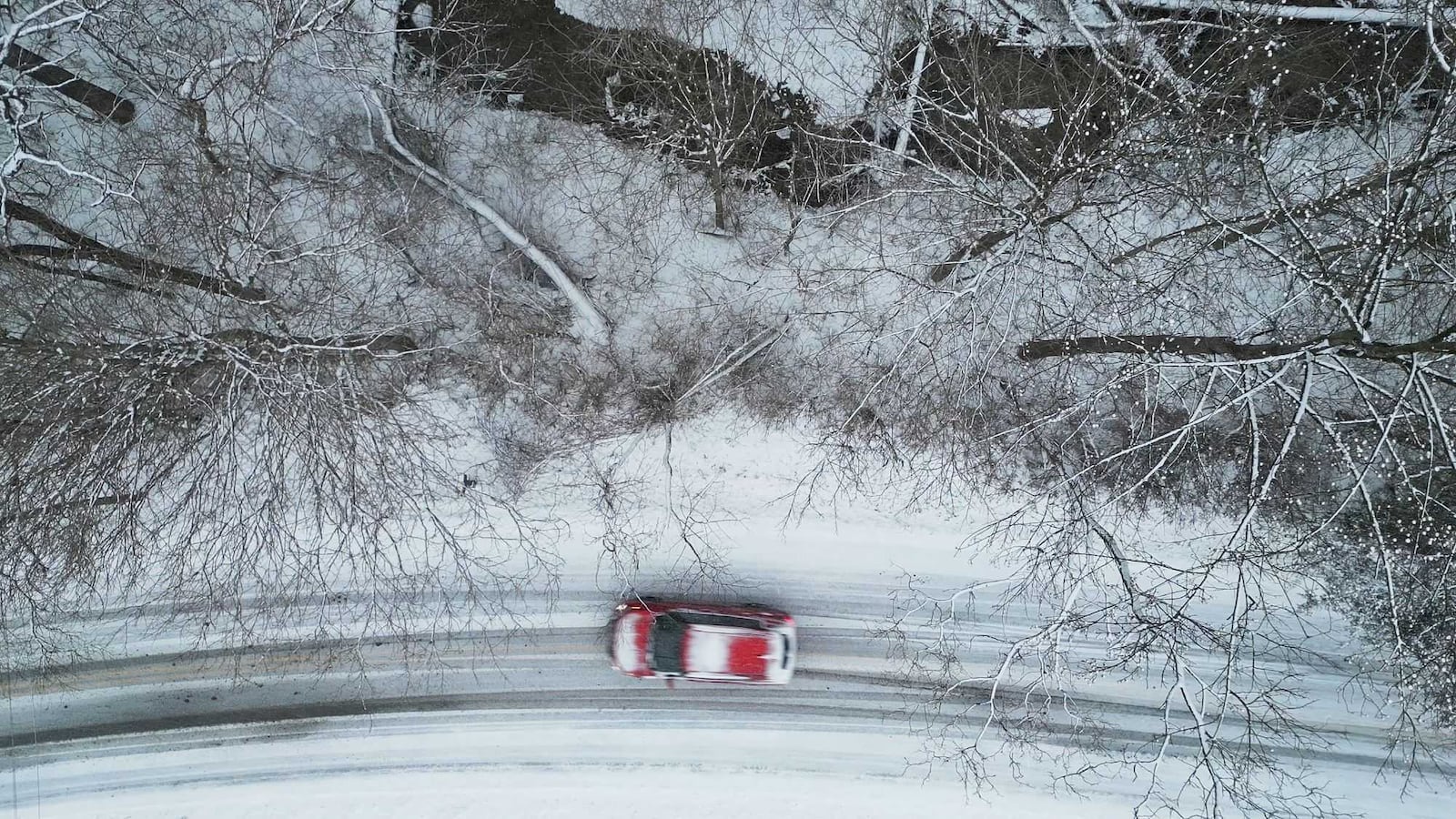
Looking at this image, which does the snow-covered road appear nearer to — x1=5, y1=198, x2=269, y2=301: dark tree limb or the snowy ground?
the snowy ground

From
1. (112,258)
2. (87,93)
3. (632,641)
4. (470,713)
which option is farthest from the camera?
(470,713)

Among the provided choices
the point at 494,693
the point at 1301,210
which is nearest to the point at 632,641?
the point at 494,693

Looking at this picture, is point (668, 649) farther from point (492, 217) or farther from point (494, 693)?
point (492, 217)

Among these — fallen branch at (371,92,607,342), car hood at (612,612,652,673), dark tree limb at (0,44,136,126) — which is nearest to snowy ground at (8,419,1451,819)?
car hood at (612,612,652,673)

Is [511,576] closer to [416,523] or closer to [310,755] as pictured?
[416,523]

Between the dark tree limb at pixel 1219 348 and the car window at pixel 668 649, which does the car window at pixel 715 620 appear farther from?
the dark tree limb at pixel 1219 348

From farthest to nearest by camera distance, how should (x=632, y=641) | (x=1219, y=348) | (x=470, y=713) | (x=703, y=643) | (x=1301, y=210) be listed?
(x=470, y=713) < (x=632, y=641) < (x=703, y=643) < (x=1219, y=348) < (x=1301, y=210)

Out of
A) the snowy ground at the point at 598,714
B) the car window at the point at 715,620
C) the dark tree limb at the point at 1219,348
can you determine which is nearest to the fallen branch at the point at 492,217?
the snowy ground at the point at 598,714

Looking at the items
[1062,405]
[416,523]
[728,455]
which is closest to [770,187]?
[728,455]
